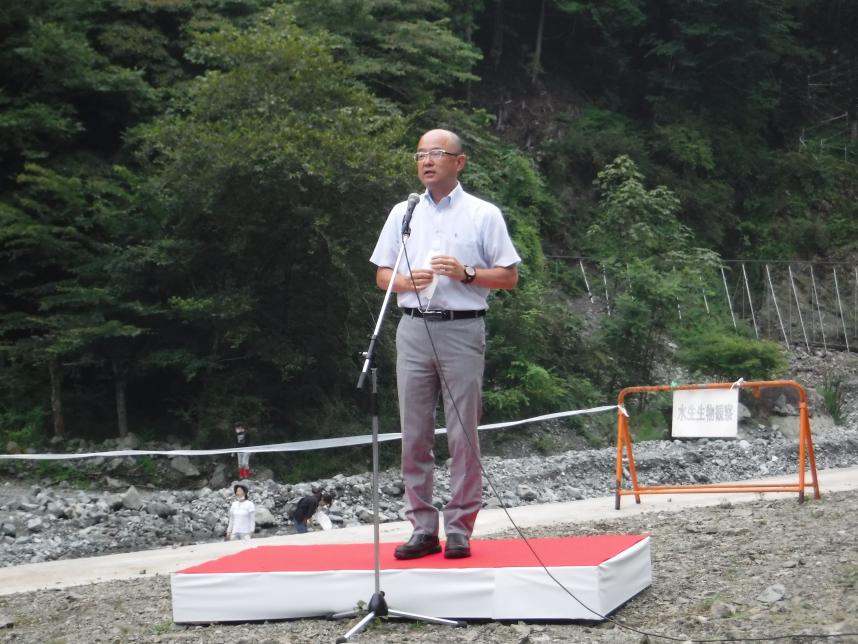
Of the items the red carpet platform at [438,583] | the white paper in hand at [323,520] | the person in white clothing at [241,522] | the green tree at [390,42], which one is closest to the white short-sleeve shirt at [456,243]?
the red carpet platform at [438,583]

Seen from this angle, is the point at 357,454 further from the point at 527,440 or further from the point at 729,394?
the point at 729,394

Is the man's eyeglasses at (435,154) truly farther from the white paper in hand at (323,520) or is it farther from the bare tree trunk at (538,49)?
the bare tree trunk at (538,49)

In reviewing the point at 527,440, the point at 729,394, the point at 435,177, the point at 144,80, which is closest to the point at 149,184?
the point at 144,80

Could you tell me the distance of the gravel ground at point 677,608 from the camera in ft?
14.3

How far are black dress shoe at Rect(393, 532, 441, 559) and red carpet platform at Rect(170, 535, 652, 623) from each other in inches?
2.0

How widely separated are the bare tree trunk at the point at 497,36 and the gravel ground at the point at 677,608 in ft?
93.4

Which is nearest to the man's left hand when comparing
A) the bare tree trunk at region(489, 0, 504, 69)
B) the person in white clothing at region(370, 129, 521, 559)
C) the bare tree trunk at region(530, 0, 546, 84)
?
the person in white clothing at region(370, 129, 521, 559)

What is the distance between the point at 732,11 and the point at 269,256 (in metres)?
21.3

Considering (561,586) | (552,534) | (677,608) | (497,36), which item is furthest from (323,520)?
(497,36)

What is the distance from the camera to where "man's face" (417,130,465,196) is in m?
5.04

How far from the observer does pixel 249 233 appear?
62.3 ft

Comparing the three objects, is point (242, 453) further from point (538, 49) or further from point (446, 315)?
point (538, 49)

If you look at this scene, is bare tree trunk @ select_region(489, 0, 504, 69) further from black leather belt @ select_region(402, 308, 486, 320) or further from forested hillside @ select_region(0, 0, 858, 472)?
black leather belt @ select_region(402, 308, 486, 320)

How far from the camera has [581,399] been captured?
23125mm
